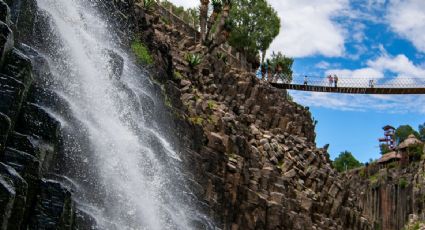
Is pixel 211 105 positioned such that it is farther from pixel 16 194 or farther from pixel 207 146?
pixel 16 194

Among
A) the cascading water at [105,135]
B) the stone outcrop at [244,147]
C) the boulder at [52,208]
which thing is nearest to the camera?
the boulder at [52,208]

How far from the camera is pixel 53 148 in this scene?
14266 mm

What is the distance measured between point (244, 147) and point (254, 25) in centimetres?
3873

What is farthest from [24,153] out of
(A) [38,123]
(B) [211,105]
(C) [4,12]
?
(B) [211,105]

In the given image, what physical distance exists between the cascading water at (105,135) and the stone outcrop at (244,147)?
3426 mm

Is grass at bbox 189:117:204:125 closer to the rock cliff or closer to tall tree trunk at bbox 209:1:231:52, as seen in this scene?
the rock cliff

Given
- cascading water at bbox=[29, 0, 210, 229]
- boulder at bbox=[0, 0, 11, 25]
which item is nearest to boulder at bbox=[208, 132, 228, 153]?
cascading water at bbox=[29, 0, 210, 229]

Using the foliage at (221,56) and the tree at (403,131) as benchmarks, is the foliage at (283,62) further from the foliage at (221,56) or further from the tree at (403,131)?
the tree at (403,131)

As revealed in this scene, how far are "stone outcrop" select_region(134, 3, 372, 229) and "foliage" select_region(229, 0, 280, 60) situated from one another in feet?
48.3

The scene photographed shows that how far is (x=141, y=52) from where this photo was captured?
2823 cm

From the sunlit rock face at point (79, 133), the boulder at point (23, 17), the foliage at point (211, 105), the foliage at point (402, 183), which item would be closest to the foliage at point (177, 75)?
the foliage at point (211, 105)

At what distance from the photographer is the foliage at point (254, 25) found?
224ft

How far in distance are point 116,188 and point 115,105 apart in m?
4.46

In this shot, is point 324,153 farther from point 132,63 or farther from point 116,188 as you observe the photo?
point 116,188
